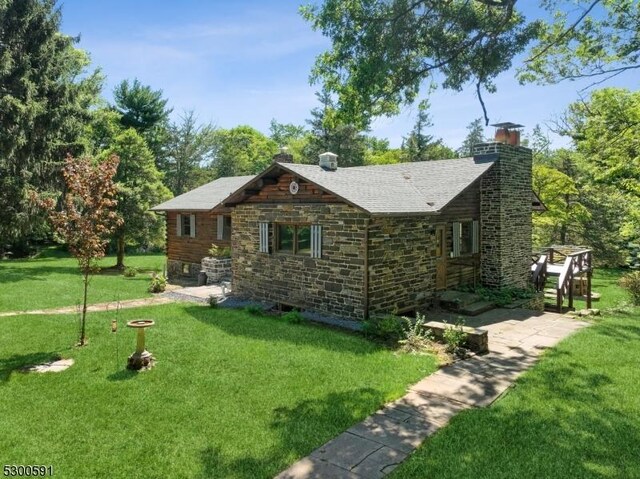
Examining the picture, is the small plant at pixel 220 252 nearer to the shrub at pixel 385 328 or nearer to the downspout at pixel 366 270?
the downspout at pixel 366 270

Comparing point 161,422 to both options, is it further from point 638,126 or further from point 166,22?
point 638,126

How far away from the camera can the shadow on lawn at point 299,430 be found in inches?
203

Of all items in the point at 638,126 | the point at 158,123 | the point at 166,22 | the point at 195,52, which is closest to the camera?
the point at 166,22

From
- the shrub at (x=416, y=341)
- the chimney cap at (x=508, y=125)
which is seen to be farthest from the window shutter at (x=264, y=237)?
the chimney cap at (x=508, y=125)

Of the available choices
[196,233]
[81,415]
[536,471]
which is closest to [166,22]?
[81,415]

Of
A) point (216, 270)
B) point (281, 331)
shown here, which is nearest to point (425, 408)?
point (281, 331)

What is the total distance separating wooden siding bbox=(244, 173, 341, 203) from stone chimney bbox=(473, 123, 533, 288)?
6966 mm

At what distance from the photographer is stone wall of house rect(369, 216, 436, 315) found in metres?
12.2

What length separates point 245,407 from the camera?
6.80 meters

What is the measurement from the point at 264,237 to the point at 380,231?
4.33m

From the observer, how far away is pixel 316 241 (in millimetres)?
13094

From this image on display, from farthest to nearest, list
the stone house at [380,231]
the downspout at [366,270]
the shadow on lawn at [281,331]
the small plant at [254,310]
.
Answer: the small plant at [254,310]
the stone house at [380,231]
the downspout at [366,270]
the shadow on lawn at [281,331]

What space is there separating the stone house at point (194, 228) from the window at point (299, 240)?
6.92 m

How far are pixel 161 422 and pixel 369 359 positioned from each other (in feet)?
14.1
